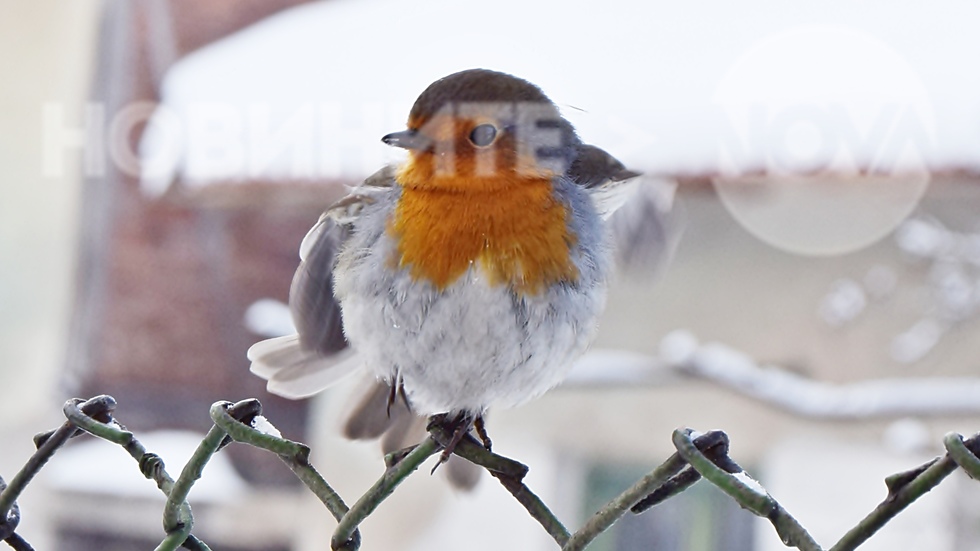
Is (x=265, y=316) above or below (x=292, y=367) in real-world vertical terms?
below

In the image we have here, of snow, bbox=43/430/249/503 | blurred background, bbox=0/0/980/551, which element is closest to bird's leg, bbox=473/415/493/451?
blurred background, bbox=0/0/980/551

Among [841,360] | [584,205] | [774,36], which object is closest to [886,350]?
[841,360]

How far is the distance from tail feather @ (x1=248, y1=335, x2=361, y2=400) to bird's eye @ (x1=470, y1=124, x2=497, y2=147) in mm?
153

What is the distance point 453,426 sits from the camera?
474mm

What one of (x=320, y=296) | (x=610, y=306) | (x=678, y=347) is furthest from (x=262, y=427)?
(x=678, y=347)

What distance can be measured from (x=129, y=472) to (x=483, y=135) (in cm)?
139

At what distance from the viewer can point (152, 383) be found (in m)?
1.87

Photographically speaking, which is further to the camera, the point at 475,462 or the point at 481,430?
the point at 481,430

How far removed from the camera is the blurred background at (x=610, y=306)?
5.24ft

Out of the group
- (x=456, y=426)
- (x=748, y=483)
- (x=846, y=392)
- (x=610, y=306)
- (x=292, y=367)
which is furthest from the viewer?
(x=846, y=392)

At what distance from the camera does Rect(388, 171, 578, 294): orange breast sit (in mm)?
521

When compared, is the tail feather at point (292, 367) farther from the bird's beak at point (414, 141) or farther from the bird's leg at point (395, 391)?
the bird's beak at point (414, 141)

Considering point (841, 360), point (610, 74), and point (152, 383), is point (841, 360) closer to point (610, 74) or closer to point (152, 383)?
point (610, 74)

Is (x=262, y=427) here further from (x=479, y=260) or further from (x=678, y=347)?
(x=678, y=347)
